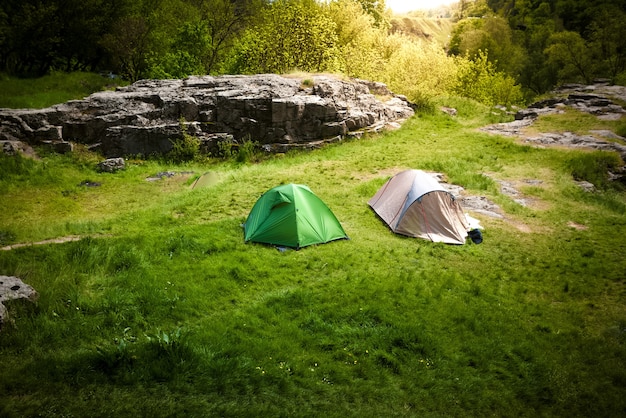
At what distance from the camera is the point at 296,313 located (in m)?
9.91

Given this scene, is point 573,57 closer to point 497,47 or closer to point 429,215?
point 497,47

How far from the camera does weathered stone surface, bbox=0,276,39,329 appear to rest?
8552 millimetres

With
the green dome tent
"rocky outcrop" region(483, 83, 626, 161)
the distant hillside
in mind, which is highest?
the distant hillside

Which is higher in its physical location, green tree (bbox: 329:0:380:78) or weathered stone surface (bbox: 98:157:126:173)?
green tree (bbox: 329:0:380:78)

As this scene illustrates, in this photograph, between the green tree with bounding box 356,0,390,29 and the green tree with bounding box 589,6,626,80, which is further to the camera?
the green tree with bounding box 356,0,390,29

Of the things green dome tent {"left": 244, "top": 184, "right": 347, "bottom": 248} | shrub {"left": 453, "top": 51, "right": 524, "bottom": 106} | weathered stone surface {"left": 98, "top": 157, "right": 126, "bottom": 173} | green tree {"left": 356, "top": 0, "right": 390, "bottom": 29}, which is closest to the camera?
green dome tent {"left": 244, "top": 184, "right": 347, "bottom": 248}

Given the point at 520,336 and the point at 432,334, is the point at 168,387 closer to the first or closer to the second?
the point at 432,334

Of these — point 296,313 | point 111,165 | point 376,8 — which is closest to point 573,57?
point 376,8

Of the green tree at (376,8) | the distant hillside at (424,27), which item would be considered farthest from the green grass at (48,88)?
the distant hillside at (424,27)

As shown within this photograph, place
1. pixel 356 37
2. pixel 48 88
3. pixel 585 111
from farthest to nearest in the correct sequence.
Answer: pixel 356 37, pixel 585 111, pixel 48 88

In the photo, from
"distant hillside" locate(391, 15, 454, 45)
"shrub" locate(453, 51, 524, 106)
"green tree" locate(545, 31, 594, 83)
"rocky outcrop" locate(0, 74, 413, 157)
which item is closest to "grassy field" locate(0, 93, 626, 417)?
"rocky outcrop" locate(0, 74, 413, 157)

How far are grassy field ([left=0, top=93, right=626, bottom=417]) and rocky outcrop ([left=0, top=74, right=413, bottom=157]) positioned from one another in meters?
4.64

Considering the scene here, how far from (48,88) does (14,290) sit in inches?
1131

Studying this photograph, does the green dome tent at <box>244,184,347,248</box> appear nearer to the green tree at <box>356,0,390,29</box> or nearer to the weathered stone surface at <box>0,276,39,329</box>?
the weathered stone surface at <box>0,276,39,329</box>
